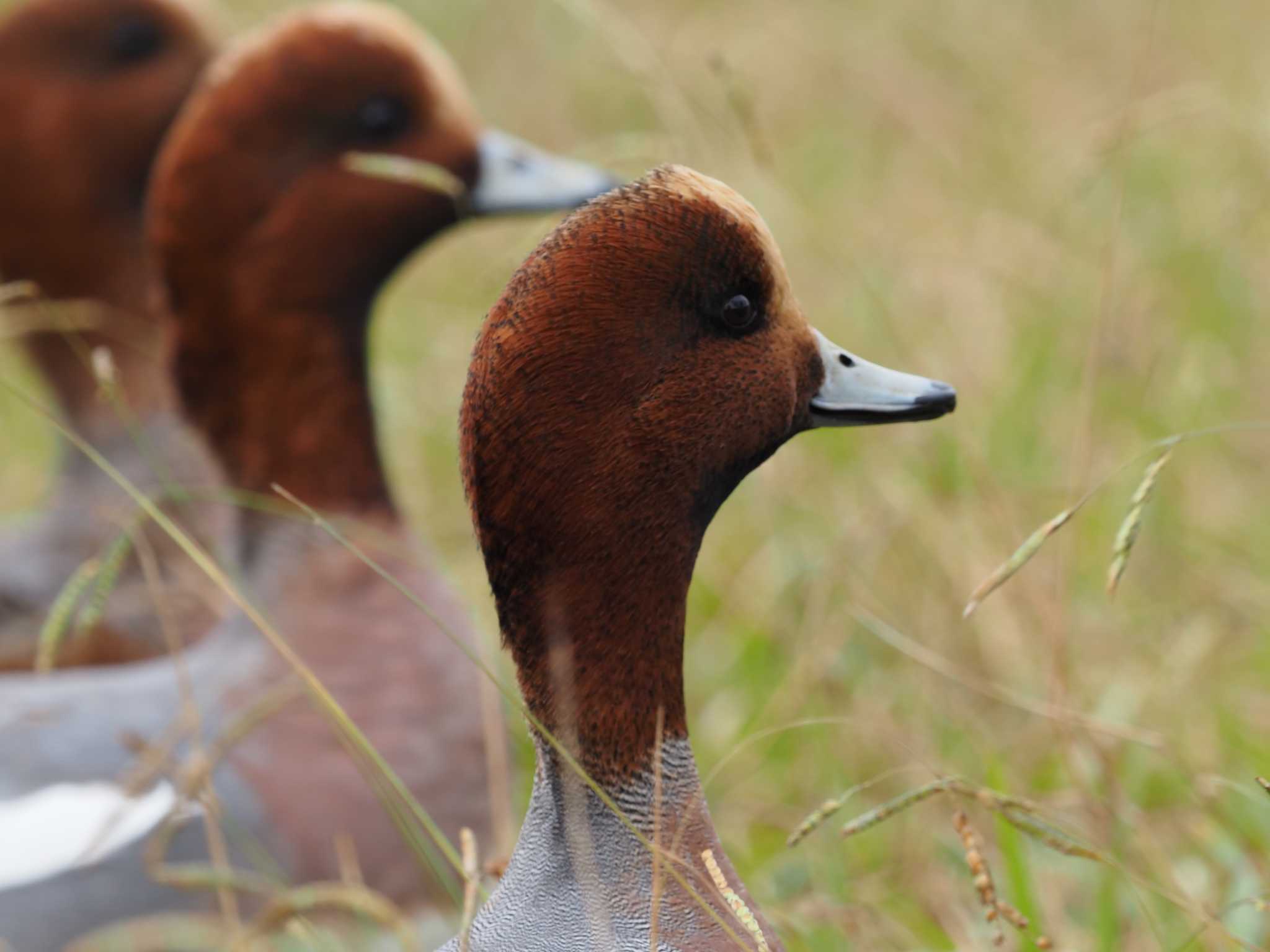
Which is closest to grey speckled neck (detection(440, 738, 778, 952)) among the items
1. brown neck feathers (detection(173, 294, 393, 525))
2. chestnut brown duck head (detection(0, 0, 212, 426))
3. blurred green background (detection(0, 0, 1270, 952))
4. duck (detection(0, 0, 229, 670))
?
blurred green background (detection(0, 0, 1270, 952))

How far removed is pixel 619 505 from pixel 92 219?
7.72 ft

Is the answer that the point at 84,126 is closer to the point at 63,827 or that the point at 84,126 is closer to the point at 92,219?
the point at 92,219

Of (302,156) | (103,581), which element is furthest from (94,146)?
(103,581)

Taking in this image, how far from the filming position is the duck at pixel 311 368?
2.41 metres

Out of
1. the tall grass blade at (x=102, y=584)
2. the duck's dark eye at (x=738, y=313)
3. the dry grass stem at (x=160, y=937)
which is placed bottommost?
the dry grass stem at (x=160, y=937)

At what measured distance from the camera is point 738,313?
1.37 m

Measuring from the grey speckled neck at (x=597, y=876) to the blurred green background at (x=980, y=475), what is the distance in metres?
0.11

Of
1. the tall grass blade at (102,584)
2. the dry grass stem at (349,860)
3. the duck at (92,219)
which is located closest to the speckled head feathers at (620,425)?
the tall grass blade at (102,584)

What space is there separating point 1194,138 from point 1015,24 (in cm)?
132

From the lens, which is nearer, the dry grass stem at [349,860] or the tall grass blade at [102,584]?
the tall grass blade at [102,584]

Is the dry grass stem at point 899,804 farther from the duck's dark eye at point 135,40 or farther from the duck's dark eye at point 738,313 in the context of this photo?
the duck's dark eye at point 135,40

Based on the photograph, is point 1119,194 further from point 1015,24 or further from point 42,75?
point 1015,24

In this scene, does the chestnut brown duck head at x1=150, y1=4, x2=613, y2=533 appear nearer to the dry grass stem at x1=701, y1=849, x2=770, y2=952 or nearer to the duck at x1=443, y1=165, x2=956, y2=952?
the duck at x1=443, y1=165, x2=956, y2=952

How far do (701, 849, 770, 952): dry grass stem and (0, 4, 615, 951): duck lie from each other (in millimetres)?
1113
